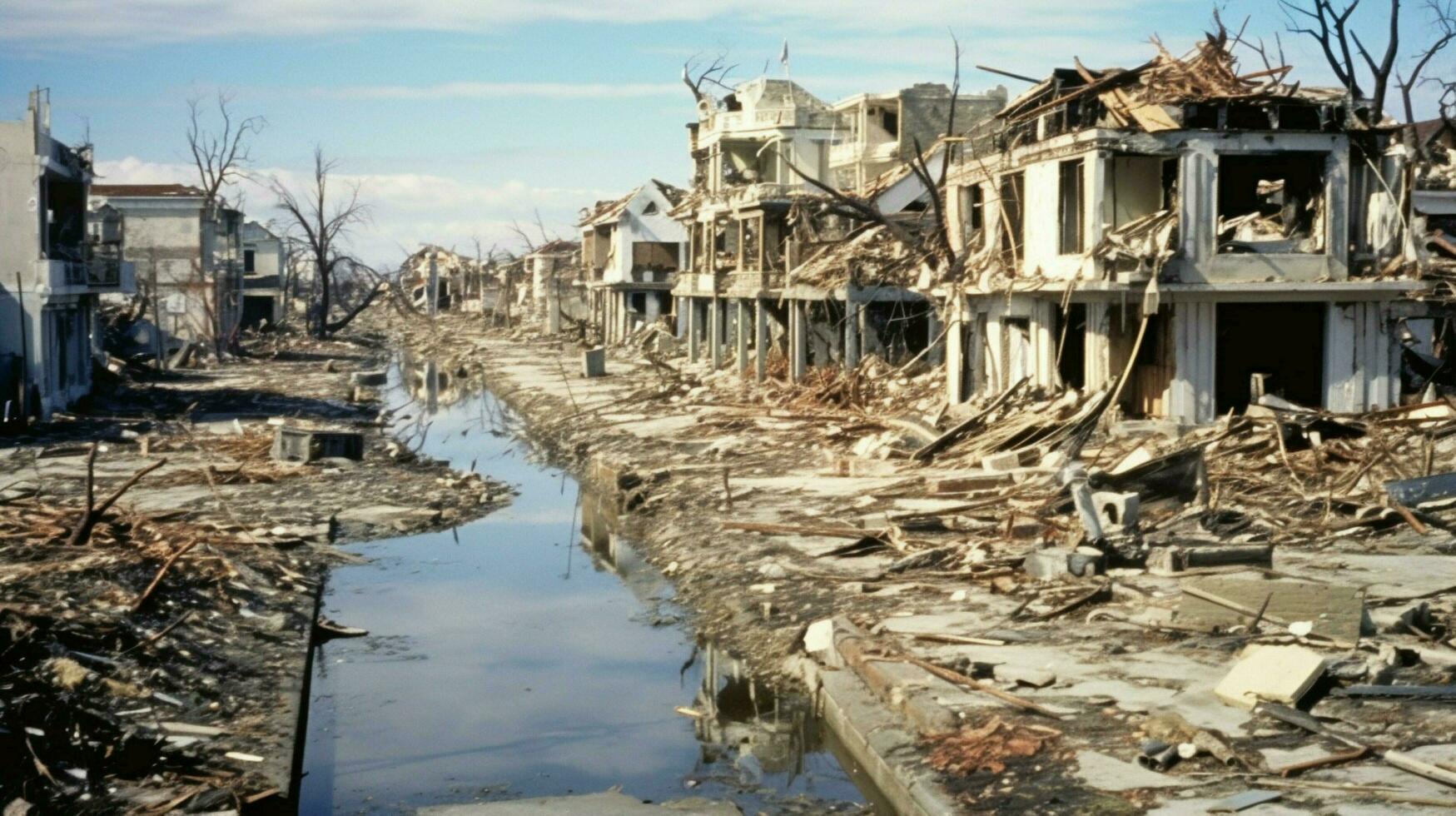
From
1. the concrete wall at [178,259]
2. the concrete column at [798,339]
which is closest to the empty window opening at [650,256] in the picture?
the concrete wall at [178,259]

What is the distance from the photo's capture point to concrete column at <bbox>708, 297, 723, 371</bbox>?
159ft

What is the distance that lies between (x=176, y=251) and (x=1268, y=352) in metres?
47.2

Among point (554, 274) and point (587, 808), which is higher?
point (554, 274)

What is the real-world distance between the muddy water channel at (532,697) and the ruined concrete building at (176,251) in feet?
132

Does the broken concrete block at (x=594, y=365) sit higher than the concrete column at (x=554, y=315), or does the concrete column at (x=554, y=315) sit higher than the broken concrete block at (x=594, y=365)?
the concrete column at (x=554, y=315)

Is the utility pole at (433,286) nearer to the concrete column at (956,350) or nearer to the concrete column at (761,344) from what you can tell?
the concrete column at (761,344)

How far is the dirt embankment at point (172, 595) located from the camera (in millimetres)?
10258

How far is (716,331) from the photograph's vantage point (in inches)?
1923

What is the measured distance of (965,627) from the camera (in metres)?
14.1

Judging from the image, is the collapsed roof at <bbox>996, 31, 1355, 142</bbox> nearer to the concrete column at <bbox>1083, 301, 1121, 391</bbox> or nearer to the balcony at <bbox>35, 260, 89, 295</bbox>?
the concrete column at <bbox>1083, 301, 1121, 391</bbox>

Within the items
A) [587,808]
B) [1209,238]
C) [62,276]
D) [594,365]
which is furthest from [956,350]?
[587,808]

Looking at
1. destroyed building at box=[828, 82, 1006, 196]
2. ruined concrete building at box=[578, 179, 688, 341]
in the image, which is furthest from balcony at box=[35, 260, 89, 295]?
ruined concrete building at box=[578, 179, 688, 341]

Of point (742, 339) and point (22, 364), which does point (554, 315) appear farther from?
point (22, 364)

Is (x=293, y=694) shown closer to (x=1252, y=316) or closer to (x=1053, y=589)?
(x=1053, y=589)
